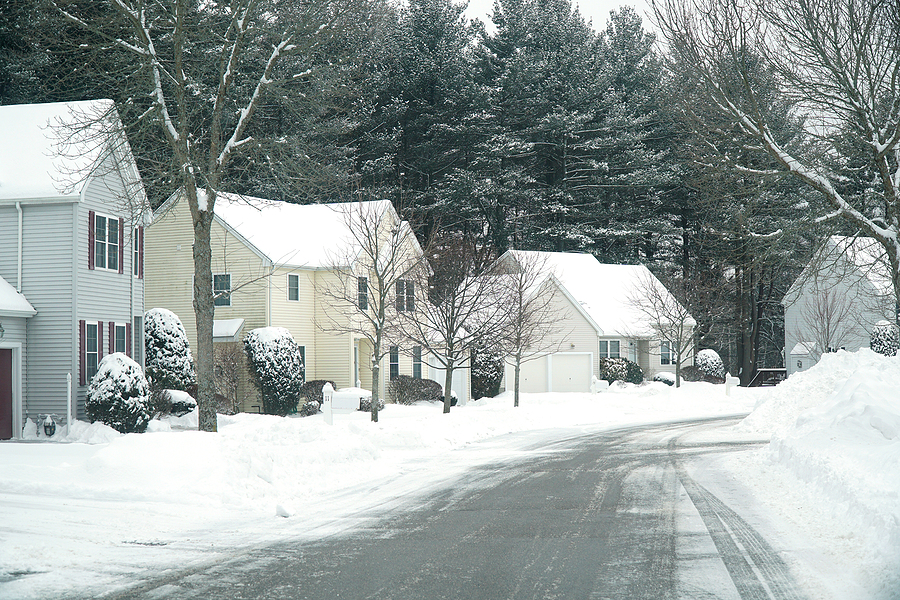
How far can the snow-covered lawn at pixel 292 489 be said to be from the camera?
758cm

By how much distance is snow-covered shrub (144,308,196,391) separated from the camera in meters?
26.1

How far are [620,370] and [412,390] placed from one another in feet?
47.0

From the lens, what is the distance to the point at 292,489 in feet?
39.2

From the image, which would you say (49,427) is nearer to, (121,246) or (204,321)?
(121,246)

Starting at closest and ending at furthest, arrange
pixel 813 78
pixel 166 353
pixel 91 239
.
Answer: pixel 813 78 → pixel 91 239 → pixel 166 353

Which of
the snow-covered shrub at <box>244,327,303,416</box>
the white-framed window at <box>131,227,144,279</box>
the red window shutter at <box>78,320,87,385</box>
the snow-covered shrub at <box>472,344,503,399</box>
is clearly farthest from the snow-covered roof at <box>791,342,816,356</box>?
the red window shutter at <box>78,320,87,385</box>

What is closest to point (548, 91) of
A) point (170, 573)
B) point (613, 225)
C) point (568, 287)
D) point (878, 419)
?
point (613, 225)

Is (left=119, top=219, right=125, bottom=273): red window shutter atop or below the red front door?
atop

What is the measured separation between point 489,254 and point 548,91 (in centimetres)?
2572

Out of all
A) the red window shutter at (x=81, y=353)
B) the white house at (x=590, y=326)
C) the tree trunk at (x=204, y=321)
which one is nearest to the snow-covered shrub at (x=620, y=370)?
the white house at (x=590, y=326)

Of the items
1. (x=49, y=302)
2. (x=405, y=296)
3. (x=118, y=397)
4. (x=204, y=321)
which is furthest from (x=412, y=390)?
(x=204, y=321)

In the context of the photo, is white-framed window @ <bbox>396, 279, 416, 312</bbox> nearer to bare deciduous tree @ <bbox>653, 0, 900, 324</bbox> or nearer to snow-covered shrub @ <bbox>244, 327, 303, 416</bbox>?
snow-covered shrub @ <bbox>244, 327, 303, 416</bbox>

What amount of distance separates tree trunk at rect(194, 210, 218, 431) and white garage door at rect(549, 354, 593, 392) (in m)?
27.3

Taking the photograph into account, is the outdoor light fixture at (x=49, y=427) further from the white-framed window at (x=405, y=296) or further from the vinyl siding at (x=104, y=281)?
the white-framed window at (x=405, y=296)
